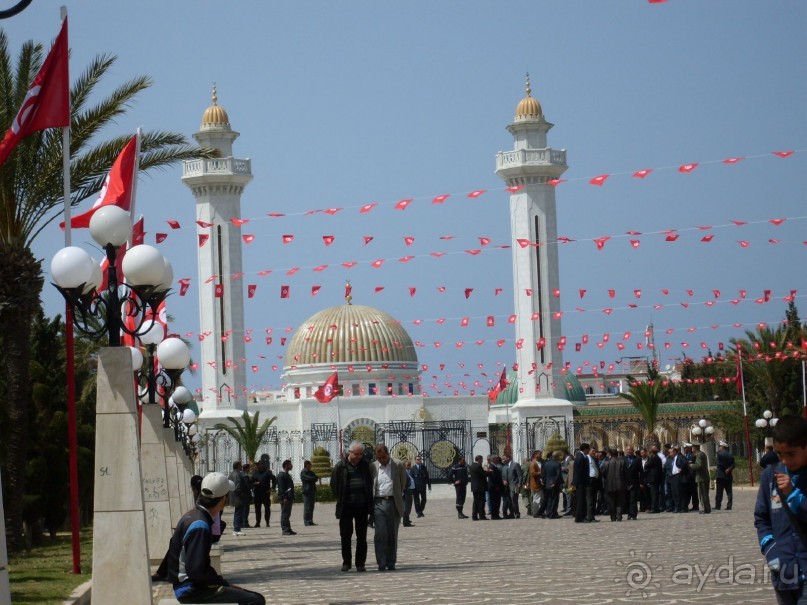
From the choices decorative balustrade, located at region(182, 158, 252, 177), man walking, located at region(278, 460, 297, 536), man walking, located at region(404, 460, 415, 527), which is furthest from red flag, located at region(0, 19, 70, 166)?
decorative balustrade, located at region(182, 158, 252, 177)

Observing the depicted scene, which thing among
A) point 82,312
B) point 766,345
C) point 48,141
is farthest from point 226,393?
point 82,312

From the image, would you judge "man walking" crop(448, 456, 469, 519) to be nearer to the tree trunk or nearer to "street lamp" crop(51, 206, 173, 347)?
the tree trunk

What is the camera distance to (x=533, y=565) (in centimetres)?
1454

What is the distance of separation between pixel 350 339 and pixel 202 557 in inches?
2718

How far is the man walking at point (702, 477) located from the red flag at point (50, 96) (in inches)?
525

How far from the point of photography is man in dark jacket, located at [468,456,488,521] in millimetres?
25656

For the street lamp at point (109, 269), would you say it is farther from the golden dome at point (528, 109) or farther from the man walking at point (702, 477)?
the golden dome at point (528, 109)

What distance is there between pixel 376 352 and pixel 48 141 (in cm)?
5927

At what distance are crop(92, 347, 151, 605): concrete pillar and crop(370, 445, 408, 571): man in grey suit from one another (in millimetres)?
4889

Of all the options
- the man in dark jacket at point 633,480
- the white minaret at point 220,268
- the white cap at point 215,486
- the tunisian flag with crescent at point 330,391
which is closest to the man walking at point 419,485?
the man in dark jacket at point 633,480

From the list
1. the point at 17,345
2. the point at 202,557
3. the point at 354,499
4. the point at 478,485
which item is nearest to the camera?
the point at 202,557

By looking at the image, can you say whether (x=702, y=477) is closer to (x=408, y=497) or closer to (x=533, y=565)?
(x=408, y=497)

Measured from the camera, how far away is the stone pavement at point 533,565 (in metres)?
11.4

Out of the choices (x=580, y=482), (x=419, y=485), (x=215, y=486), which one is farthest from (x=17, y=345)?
(x=419, y=485)
